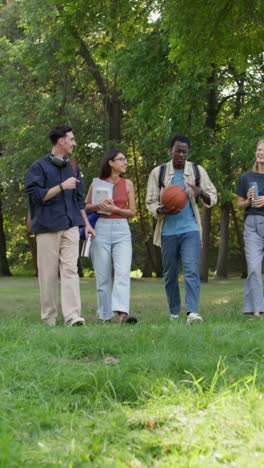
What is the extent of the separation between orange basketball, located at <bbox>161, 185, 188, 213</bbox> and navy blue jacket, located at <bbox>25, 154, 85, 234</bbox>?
99cm

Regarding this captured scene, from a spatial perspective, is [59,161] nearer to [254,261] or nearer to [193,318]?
[193,318]

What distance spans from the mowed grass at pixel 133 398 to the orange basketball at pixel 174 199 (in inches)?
99.5

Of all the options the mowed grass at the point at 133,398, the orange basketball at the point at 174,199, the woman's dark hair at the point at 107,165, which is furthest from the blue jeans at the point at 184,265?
the mowed grass at the point at 133,398

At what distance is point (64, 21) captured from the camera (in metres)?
14.6

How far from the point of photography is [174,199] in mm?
8797

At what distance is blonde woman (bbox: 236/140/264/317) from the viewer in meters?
9.19

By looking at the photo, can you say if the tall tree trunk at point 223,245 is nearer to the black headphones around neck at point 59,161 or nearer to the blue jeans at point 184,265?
the blue jeans at point 184,265

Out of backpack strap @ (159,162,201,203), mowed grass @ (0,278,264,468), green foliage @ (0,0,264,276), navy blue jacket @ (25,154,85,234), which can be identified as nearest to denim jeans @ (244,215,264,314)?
backpack strap @ (159,162,201,203)

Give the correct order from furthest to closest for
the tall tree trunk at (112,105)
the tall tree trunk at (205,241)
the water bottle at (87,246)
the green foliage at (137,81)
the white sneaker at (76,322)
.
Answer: the tall tree trunk at (112,105) < the tall tree trunk at (205,241) < the green foliage at (137,81) < the water bottle at (87,246) < the white sneaker at (76,322)

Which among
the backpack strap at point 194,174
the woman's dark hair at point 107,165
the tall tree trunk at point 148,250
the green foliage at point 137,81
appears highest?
the green foliage at point 137,81

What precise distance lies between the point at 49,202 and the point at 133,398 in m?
4.50

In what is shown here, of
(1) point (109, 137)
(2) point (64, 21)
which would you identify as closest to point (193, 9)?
(2) point (64, 21)

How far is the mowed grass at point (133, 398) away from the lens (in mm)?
3676

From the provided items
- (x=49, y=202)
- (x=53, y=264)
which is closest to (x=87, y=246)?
(x=53, y=264)
